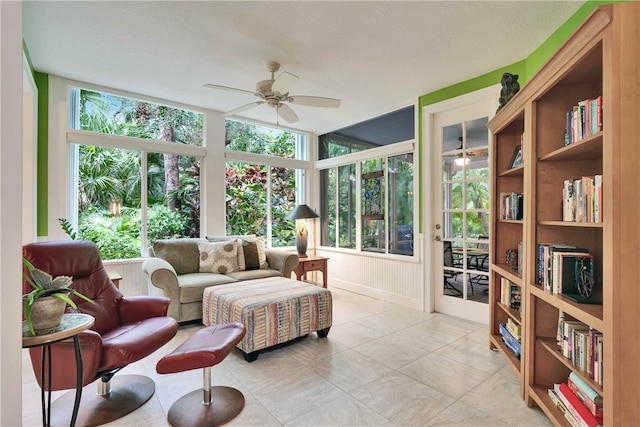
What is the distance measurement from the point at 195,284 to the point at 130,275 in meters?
1.10

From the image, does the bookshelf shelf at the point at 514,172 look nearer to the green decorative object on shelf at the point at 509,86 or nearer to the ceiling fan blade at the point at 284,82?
the green decorative object on shelf at the point at 509,86

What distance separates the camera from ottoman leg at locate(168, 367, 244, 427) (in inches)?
70.9

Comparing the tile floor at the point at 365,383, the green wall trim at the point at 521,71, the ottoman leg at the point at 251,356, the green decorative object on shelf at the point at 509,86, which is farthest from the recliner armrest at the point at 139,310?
the green decorative object on shelf at the point at 509,86

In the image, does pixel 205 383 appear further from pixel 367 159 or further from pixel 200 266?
pixel 367 159

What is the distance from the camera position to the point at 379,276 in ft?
14.6

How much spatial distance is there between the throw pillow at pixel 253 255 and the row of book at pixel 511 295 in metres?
2.76

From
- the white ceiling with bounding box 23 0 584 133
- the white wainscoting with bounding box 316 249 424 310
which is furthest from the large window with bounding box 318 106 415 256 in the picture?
the white ceiling with bounding box 23 0 584 133

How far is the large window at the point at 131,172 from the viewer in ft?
12.0

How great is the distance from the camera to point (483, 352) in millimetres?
2705

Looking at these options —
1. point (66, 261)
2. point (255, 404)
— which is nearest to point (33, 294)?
point (66, 261)

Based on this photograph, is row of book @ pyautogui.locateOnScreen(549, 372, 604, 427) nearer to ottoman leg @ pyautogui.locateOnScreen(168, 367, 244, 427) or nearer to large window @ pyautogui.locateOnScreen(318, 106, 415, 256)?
ottoman leg @ pyautogui.locateOnScreen(168, 367, 244, 427)

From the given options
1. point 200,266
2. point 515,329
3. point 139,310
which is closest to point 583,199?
point 515,329
